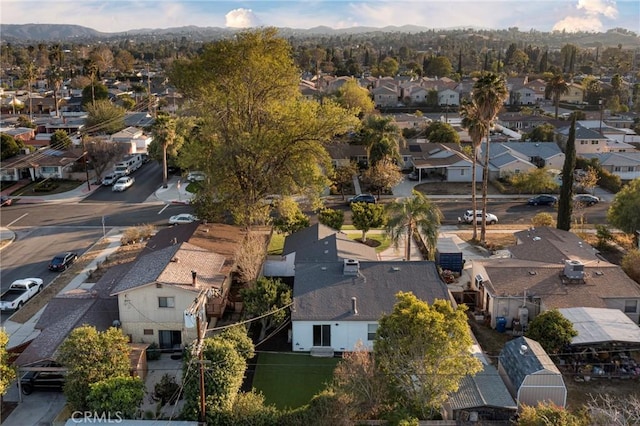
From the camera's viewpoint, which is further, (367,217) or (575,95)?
(575,95)

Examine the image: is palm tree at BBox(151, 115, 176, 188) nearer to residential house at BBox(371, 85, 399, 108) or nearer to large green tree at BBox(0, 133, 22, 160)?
large green tree at BBox(0, 133, 22, 160)

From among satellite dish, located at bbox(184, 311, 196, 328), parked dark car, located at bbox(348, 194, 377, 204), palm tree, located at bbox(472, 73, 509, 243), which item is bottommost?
parked dark car, located at bbox(348, 194, 377, 204)

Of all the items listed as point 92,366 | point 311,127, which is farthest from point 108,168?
point 92,366

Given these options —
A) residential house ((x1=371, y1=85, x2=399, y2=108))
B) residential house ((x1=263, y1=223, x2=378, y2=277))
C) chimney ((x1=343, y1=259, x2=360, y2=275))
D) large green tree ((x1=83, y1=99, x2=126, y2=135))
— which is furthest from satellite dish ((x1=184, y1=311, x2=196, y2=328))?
residential house ((x1=371, y1=85, x2=399, y2=108))

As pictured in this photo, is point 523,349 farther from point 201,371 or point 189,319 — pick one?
point 189,319

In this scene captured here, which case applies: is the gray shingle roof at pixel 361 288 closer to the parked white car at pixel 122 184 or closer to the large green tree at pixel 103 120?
the parked white car at pixel 122 184

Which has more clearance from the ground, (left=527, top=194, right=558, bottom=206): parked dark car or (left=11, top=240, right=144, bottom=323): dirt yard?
(left=527, top=194, right=558, bottom=206): parked dark car

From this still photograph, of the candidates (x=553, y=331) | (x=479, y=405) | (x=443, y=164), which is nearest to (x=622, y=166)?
(x=443, y=164)
